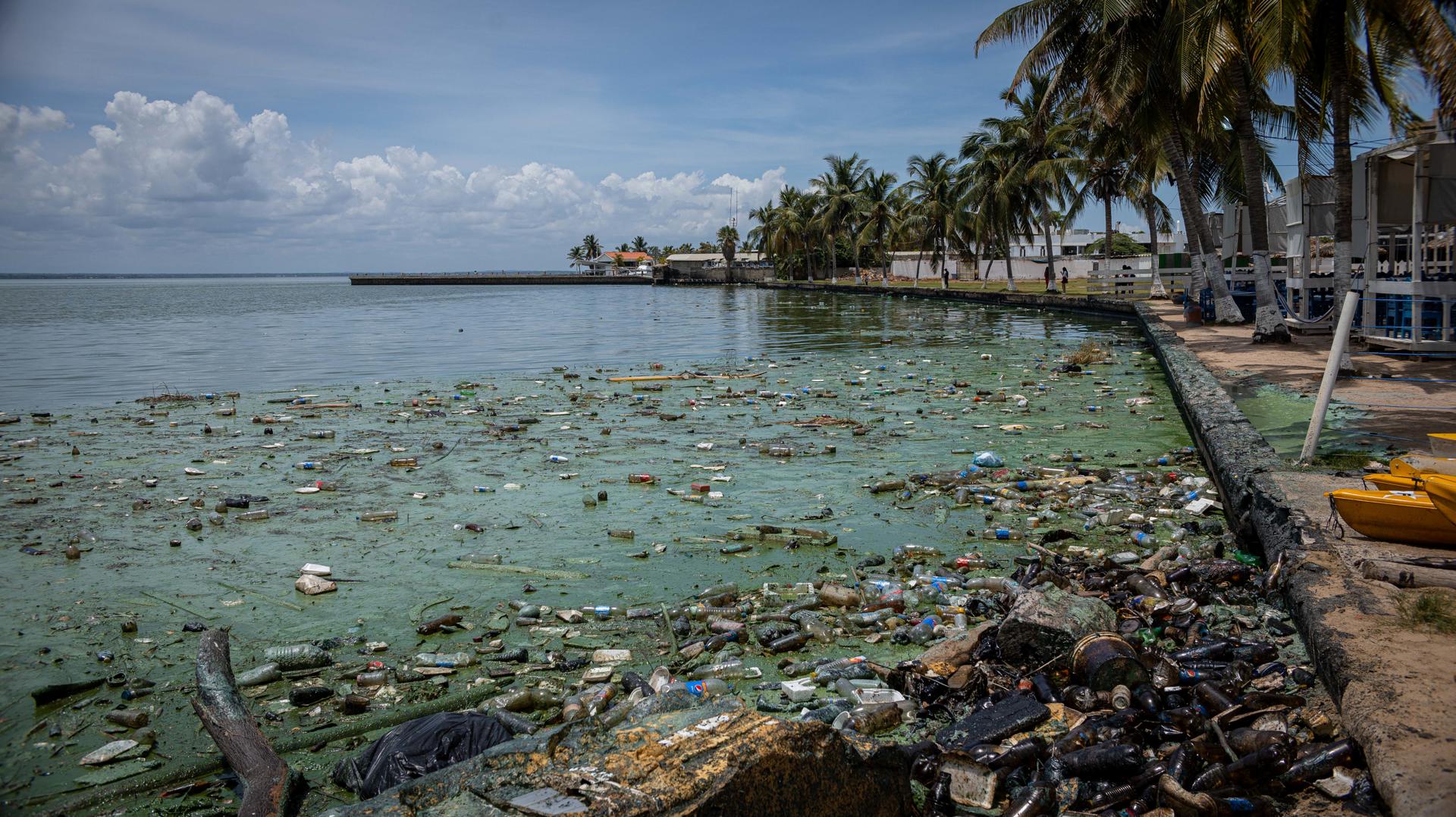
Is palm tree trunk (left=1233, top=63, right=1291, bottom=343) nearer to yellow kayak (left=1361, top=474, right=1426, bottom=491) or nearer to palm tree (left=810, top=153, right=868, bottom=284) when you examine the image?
yellow kayak (left=1361, top=474, right=1426, bottom=491)

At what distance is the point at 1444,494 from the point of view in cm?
460

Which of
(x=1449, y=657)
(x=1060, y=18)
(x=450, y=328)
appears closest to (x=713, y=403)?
(x=1449, y=657)

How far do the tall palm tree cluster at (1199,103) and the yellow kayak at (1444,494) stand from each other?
7350 mm

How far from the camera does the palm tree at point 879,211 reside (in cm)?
5453

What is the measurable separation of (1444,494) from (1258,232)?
14.1 m

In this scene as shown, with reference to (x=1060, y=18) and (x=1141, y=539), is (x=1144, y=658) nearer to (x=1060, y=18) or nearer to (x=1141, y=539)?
(x=1141, y=539)

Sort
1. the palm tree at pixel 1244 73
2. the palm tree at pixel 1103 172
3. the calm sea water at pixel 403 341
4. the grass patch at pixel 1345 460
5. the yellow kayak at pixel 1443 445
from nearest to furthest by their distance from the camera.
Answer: the yellow kayak at pixel 1443 445 < the grass patch at pixel 1345 460 < the palm tree at pixel 1244 73 < the calm sea water at pixel 403 341 < the palm tree at pixel 1103 172

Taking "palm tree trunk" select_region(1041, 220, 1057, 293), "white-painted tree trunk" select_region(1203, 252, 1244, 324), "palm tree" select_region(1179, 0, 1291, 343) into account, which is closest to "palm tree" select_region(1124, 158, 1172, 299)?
"palm tree trunk" select_region(1041, 220, 1057, 293)

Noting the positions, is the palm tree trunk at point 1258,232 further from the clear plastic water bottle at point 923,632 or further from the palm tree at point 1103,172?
the clear plastic water bottle at point 923,632

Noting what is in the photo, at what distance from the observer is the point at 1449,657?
3.50 metres

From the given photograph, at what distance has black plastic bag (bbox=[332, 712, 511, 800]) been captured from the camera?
3.71m

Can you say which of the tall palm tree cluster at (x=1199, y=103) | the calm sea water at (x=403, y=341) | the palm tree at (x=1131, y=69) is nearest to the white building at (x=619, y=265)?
the calm sea water at (x=403, y=341)

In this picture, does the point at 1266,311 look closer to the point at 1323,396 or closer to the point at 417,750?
the point at 1323,396

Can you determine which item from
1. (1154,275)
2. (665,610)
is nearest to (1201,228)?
(1154,275)
